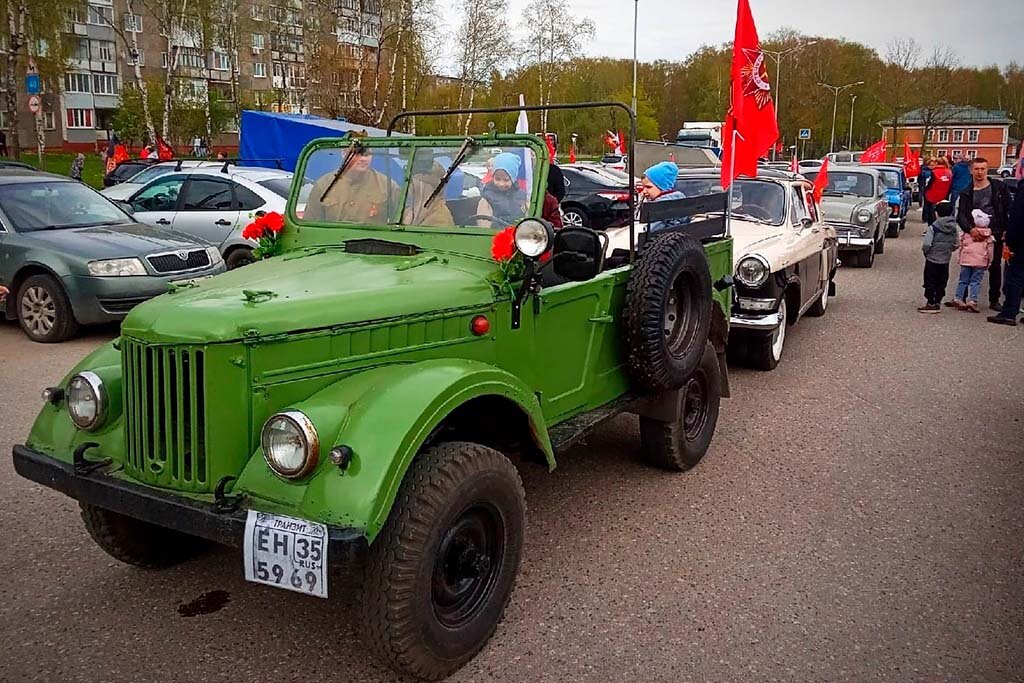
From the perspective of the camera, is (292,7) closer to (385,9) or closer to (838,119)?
(385,9)

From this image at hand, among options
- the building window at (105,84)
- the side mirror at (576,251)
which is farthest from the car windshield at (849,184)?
the building window at (105,84)

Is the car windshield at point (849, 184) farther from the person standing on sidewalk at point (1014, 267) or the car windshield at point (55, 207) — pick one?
the car windshield at point (55, 207)

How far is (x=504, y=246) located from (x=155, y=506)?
5.83ft

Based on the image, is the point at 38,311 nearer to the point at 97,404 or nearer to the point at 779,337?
the point at 97,404

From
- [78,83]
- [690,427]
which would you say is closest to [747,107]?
[690,427]

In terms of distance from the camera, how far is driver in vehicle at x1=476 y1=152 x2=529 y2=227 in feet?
14.3

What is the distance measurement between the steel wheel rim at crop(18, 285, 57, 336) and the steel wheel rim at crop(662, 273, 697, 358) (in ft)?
21.8

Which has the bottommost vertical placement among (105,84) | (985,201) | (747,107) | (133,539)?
(133,539)

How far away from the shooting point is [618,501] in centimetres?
516

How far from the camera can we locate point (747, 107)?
8031 mm

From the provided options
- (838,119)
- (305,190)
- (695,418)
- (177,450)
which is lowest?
(695,418)

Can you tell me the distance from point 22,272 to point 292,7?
36.9 metres

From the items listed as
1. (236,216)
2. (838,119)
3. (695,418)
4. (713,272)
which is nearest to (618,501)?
(695,418)

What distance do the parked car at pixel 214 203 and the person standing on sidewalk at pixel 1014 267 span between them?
8580 mm
